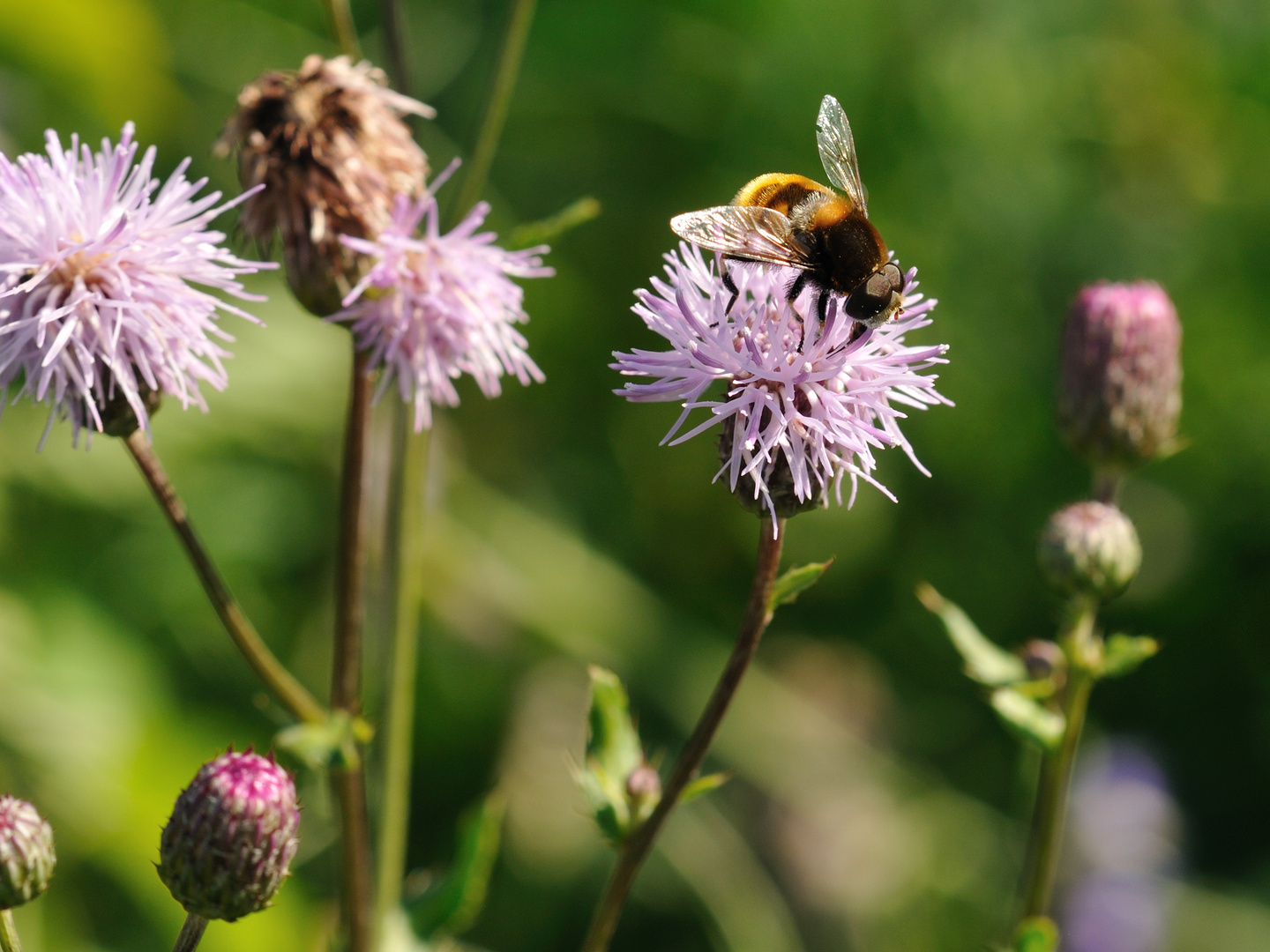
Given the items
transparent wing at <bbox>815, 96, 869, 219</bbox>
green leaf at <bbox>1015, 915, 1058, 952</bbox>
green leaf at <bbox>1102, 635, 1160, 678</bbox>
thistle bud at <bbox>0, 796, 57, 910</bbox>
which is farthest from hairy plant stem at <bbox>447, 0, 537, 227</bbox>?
green leaf at <bbox>1015, 915, 1058, 952</bbox>

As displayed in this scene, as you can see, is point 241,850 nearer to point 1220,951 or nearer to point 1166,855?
point 1220,951

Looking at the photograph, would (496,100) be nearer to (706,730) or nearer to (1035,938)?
(706,730)

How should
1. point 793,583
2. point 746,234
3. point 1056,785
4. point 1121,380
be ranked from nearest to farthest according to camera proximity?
point 793,583
point 746,234
point 1056,785
point 1121,380

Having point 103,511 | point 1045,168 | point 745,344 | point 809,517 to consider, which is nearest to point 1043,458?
point 809,517

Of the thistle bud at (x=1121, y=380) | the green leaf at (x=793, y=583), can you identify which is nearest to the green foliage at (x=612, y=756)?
the green leaf at (x=793, y=583)

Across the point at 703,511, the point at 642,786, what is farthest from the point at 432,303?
the point at 703,511
